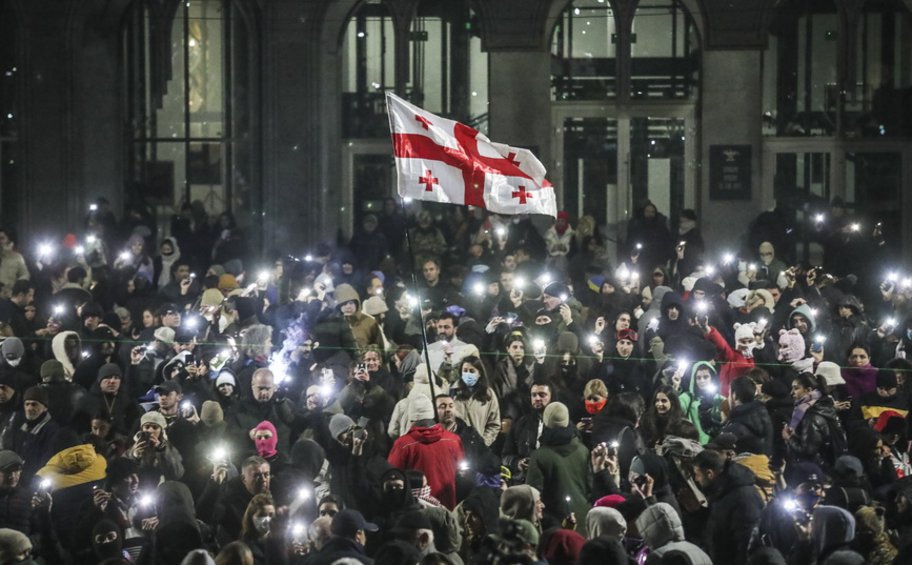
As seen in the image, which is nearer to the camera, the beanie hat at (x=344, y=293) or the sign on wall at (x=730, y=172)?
the beanie hat at (x=344, y=293)

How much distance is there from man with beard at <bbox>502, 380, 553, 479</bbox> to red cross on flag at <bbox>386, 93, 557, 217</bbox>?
1.41m

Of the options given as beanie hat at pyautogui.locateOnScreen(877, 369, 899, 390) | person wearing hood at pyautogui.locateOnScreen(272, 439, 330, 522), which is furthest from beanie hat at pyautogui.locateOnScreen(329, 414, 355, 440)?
beanie hat at pyautogui.locateOnScreen(877, 369, 899, 390)

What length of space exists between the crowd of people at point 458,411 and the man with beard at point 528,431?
25 mm

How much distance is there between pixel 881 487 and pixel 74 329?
8481 mm

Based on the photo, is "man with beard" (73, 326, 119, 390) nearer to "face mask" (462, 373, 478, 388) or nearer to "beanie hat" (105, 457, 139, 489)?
"beanie hat" (105, 457, 139, 489)

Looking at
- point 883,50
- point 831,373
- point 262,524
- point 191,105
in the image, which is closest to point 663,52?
point 883,50

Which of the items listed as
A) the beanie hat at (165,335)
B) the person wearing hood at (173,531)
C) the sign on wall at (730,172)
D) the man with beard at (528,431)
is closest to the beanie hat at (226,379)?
the beanie hat at (165,335)

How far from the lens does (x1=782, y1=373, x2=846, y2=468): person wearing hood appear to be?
1310 centimetres

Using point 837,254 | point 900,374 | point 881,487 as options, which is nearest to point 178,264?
point 837,254

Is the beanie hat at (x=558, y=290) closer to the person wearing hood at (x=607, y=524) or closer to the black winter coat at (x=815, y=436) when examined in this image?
the black winter coat at (x=815, y=436)

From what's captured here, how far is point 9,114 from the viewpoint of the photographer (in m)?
25.0

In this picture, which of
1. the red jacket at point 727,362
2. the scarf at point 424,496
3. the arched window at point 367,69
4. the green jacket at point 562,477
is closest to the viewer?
A: the scarf at point 424,496

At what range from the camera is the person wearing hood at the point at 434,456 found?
12516 mm

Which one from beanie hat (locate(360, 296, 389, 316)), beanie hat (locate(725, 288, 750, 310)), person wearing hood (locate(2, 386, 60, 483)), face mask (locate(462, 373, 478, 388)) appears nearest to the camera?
person wearing hood (locate(2, 386, 60, 483))
